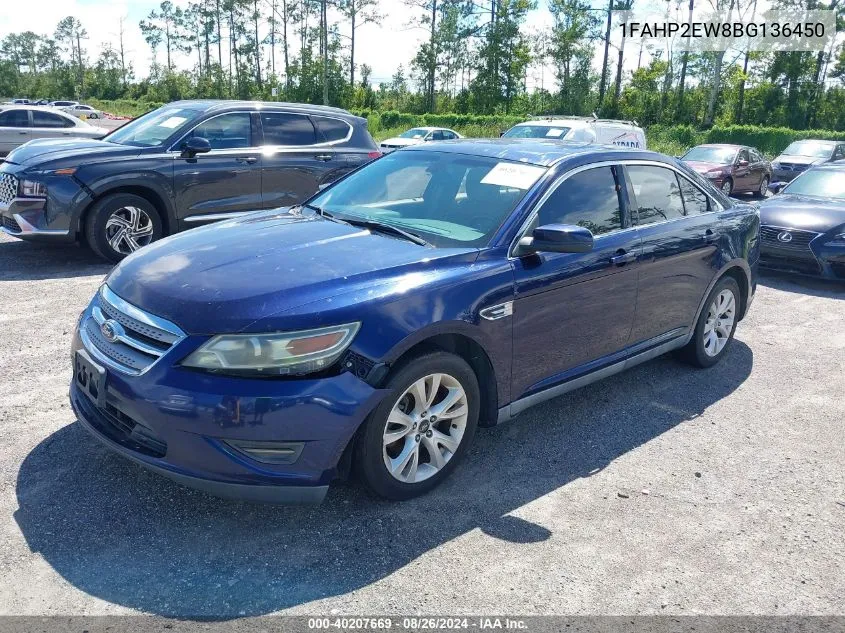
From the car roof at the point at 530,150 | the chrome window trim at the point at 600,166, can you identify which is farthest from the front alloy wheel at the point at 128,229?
the chrome window trim at the point at 600,166

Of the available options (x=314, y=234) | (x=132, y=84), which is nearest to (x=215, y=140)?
(x=314, y=234)

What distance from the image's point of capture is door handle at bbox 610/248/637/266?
14.2 feet

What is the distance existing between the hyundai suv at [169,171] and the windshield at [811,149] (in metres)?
16.5

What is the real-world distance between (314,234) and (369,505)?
4.84ft

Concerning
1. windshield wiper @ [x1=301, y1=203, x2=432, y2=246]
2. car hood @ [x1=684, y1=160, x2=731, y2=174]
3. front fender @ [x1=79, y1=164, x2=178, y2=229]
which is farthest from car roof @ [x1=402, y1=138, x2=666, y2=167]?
car hood @ [x1=684, y1=160, x2=731, y2=174]

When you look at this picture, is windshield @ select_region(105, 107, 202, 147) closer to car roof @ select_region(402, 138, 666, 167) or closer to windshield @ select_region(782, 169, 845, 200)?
car roof @ select_region(402, 138, 666, 167)

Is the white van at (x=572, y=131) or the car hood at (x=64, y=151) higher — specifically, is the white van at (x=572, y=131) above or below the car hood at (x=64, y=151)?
above

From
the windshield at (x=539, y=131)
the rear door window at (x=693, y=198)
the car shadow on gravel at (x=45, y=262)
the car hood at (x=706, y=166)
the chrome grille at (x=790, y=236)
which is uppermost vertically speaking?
Result: the windshield at (x=539, y=131)

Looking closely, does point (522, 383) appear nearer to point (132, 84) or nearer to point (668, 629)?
point (668, 629)

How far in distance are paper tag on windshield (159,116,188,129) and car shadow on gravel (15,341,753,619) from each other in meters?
5.12

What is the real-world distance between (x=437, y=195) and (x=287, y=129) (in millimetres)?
5160

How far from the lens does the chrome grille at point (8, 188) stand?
7.34m

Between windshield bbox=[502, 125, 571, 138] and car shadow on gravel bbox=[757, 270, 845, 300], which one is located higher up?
windshield bbox=[502, 125, 571, 138]

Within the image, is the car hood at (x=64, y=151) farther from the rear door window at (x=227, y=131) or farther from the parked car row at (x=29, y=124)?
the parked car row at (x=29, y=124)
